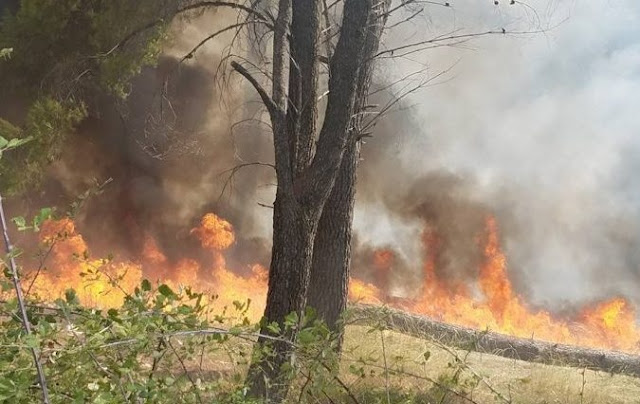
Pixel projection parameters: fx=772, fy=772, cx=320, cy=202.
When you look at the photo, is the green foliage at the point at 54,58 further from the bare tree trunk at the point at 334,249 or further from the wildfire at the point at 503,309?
the wildfire at the point at 503,309

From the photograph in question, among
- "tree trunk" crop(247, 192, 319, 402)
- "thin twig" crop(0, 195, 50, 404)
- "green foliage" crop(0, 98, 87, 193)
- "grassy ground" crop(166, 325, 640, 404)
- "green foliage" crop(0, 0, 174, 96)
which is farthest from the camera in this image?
"green foliage" crop(0, 98, 87, 193)

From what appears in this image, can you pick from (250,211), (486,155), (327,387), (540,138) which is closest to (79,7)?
(250,211)

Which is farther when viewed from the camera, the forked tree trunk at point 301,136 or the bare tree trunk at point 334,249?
the bare tree trunk at point 334,249

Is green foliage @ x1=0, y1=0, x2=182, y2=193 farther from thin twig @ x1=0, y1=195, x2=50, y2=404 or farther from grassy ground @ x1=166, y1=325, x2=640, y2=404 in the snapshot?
thin twig @ x1=0, y1=195, x2=50, y2=404

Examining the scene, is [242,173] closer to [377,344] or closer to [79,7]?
[79,7]

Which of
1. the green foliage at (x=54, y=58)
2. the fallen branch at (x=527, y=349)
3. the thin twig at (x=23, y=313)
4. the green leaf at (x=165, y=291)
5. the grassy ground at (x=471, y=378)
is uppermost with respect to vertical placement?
the green foliage at (x=54, y=58)

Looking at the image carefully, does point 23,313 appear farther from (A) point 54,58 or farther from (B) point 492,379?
(A) point 54,58

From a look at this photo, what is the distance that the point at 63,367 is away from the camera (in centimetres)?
234

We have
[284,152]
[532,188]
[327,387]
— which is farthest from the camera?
[532,188]

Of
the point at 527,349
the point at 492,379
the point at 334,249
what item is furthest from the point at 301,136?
the point at 527,349

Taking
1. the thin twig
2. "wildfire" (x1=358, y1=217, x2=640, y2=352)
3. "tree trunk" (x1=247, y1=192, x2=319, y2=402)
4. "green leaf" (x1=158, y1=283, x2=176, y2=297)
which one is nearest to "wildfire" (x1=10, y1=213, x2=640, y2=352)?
"wildfire" (x1=358, y1=217, x2=640, y2=352)

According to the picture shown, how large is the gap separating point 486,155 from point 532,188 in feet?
4.25

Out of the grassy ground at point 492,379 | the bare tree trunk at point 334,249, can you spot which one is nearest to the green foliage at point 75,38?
the bare tree trunk at point 334,249

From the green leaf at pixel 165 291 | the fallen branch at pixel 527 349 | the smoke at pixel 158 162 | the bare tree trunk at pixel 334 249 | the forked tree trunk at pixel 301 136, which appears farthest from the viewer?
the smoke at pixel 158 162
